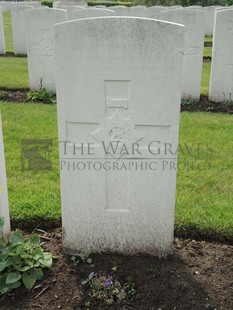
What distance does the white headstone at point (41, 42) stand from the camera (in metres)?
6.80

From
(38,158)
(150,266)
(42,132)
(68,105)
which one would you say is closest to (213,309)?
(150,266)

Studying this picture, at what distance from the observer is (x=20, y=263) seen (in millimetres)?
2492

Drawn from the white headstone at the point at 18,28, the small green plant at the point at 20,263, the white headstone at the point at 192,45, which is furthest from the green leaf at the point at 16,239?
the white headstone at the point at 18,28

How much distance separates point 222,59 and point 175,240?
458 cm

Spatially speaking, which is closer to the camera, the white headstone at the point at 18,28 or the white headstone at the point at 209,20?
the white headstone at the point at 18,28

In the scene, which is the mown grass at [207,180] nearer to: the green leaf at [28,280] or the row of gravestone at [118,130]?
the row of gravestone at [118,130]

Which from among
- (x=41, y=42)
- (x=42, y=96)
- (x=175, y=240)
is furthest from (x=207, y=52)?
(x=175, y=240)

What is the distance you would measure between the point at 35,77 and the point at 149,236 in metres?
5.19

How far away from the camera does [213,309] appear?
7.64 ft

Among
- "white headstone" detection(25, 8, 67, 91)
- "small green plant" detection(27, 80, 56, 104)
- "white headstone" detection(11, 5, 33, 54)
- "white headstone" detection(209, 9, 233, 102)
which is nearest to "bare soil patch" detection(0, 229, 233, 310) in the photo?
"small green plant" detection(27, 80, 56, 104)

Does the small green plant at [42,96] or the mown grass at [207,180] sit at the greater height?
the small green plant at [42,96]

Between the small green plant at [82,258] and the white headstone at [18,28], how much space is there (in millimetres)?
9934

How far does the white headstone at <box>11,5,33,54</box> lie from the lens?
11.3m

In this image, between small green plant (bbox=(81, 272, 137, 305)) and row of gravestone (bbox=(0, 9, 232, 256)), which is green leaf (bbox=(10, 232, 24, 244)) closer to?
row of gravestone (bbox=(0, 9, 232, 256))
